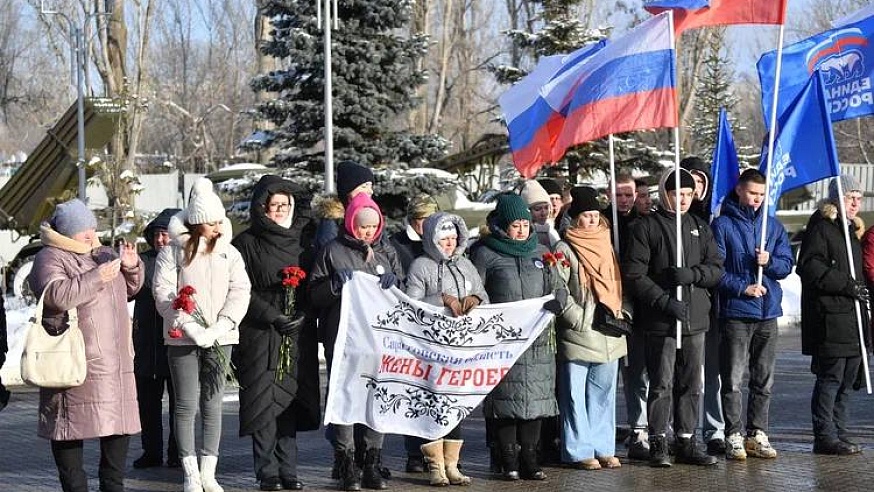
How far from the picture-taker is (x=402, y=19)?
2395 cm

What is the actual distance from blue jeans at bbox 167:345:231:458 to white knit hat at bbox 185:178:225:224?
750mm

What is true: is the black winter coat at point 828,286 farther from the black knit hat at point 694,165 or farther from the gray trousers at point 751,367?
the black knit hat at point 694,165

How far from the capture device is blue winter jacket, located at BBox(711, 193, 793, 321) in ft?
31.3

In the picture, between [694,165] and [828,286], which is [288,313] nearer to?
[694,165]

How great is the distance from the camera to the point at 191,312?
815 centimetres

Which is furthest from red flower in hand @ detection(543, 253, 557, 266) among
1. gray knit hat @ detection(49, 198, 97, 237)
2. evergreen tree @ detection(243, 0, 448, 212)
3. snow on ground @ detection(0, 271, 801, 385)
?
evergreen tree @ detection(243, 0, 448, 212)

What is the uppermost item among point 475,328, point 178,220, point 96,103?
point 96,103

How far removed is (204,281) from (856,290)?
4537 millimetres

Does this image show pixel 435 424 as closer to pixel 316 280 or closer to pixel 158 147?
pixel 316 280

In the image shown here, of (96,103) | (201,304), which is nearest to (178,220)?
(201,304)

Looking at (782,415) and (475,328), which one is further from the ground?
(475,328)

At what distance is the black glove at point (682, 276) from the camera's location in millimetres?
9086

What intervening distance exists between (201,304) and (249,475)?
5.26ft

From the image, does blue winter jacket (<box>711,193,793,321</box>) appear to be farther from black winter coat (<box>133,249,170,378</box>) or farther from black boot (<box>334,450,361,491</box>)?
black winter coat (<box>133,249,170,378</box>)
